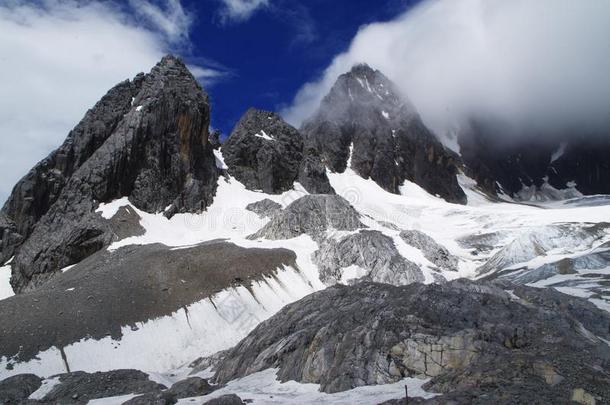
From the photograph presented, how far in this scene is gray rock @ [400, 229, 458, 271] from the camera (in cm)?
6838

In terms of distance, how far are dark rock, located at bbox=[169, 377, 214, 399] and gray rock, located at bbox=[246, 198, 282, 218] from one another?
199 feet

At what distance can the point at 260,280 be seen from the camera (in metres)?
Answer: 56.8

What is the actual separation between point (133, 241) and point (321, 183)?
2044 inches

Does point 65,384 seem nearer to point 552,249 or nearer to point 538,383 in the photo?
point 538,383

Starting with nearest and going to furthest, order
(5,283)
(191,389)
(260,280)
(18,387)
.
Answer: (191,389)
(18,387)
(260,280)
(5,283)

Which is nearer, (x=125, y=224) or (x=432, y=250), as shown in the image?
(x=432, y=250)

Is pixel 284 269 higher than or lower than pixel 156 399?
higher

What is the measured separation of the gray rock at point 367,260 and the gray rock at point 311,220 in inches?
195

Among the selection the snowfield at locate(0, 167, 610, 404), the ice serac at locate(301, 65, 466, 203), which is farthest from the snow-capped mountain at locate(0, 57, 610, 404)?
the ice serac at locate(301, 65, 466, 203)

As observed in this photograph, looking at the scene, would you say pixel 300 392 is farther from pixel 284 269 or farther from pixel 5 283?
pixel 5 283

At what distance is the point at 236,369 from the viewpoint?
31297 mm

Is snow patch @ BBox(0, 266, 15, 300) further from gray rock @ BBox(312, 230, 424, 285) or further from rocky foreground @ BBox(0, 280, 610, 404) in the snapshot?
rocky foreground @ BBox(0, 280, 610, 404)

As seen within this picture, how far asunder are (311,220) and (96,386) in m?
46.9

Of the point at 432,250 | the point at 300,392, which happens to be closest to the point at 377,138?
the point at 432,250
